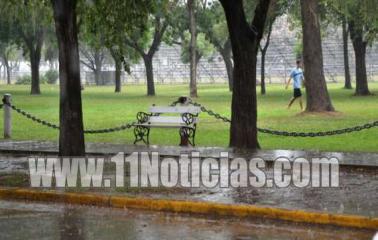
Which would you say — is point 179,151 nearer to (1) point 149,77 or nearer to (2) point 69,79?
(2) point 69,79

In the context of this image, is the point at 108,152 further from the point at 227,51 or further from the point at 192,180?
the point at 227,51

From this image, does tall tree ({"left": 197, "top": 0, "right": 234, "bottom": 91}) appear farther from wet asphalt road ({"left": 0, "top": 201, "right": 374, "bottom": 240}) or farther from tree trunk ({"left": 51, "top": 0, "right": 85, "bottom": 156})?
wet asphalt road ({"left": 0, "top": 201, "right": 374, "bottom": 240})

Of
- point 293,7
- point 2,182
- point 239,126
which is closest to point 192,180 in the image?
point 2,182

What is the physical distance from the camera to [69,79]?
38.1 feet

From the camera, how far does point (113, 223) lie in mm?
7789

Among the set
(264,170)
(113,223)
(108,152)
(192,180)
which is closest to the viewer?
(113,223)

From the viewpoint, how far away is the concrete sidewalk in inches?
469

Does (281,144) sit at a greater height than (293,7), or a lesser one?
lesser

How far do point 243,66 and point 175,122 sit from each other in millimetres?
2311

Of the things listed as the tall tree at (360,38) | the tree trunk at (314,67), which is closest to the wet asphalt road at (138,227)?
the tree trunk at (314,67)

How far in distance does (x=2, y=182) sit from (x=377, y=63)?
302ft

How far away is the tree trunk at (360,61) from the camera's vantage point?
38.2 meters

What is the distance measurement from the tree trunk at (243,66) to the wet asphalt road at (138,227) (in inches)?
218

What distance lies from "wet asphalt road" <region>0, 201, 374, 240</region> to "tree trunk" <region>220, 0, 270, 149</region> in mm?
5534
